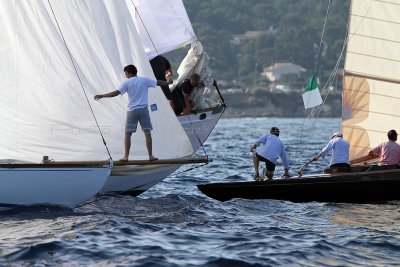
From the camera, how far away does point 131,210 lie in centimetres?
1532

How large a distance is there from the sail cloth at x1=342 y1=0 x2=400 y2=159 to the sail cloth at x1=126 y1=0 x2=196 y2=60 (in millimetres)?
3243

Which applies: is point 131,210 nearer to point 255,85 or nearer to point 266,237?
point 266,237

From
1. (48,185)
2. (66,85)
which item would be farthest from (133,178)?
(48,185)

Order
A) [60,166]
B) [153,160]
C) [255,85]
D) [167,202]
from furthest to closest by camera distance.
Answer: [255,85]
[167,202]
[153,160]
[60,166]

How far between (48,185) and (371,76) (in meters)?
6.81

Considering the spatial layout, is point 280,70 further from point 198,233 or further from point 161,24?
point 198,233

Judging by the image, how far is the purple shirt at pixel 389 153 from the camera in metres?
17.0

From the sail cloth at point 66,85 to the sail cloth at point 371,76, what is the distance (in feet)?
13.8

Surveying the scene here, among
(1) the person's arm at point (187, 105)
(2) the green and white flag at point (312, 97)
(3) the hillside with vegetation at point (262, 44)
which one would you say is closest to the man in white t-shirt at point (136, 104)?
(2) the green and white flag at point (312, 97)

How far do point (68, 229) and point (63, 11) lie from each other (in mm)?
3508

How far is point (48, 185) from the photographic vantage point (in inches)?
564

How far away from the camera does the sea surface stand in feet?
38.1

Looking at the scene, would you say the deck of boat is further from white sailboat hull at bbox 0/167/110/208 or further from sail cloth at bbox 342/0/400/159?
white sailboat hull at bbox 0/167/110/208

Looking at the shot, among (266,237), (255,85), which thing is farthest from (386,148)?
(255,85)
